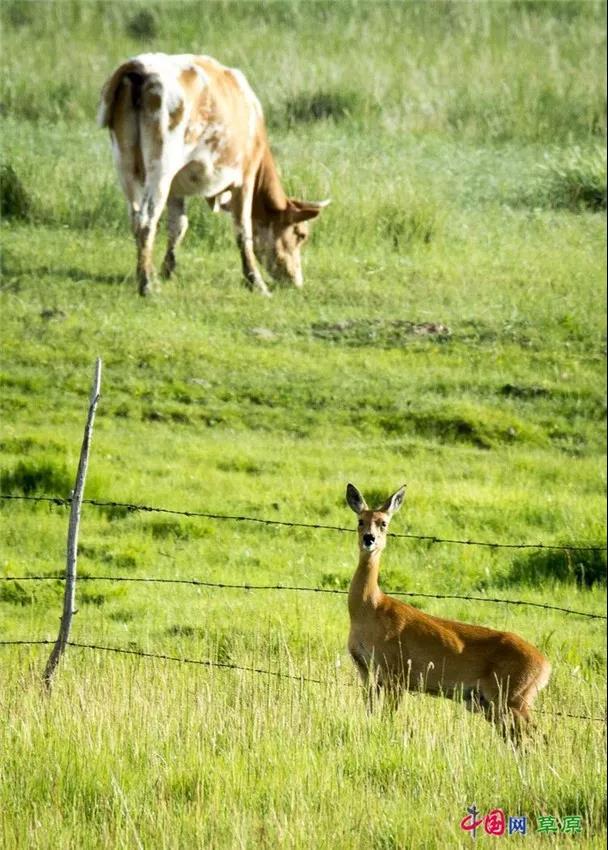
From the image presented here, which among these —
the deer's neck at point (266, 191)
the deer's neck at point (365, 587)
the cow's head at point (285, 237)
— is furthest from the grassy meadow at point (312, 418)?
the deer's neck at point (365, 587)

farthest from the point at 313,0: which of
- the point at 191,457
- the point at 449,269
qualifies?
the point at 191,457

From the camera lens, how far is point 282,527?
42.0 ft

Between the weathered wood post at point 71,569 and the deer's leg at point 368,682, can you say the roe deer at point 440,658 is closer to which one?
the deer's leg at point 368,682

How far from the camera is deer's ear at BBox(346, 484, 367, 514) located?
381 inches

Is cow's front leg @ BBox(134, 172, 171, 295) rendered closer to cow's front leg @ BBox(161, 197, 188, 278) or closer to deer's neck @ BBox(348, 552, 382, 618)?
cow's front leg @ BBox(161, 197, 188, 278)

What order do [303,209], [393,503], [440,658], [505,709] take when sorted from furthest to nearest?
[303,209] → [393,503] → [440,658] → [505,709]

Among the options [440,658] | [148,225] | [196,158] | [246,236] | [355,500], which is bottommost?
[246,236]

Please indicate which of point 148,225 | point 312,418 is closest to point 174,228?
point 148,225

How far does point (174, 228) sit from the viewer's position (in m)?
15.0

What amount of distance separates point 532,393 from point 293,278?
242 cm

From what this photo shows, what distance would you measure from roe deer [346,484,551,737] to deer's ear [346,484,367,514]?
24mm

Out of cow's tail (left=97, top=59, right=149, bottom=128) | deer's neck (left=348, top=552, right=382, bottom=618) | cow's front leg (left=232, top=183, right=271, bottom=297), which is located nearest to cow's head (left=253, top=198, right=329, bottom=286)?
cow's front leg (left=232, top=183, right=271, bottom=297)

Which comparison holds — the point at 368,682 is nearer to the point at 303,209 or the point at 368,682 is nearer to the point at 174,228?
the point at 174,228

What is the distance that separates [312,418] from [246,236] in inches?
106
